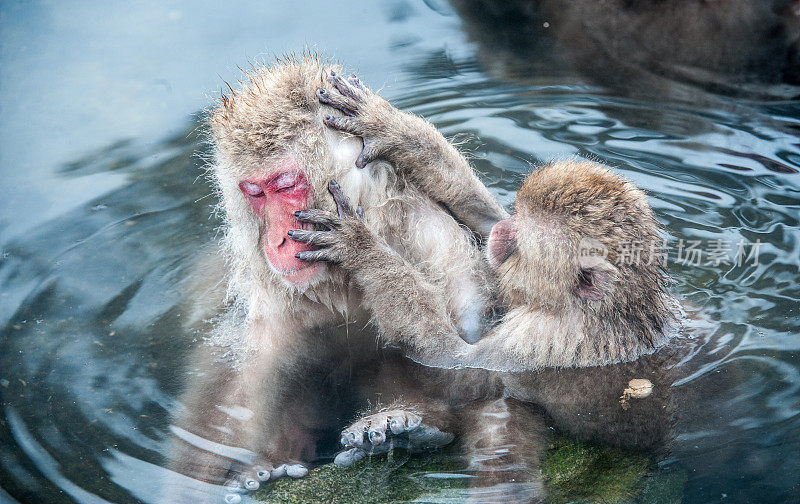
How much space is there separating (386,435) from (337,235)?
998 millimetres

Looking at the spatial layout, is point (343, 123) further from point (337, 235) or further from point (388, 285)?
point (388, 285)

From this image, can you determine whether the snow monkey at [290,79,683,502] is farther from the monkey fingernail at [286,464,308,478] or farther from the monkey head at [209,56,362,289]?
the monkey fingernail at [286,464,308,478]

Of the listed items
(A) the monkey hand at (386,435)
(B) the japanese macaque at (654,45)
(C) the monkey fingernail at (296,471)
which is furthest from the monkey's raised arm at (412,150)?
(B) the japanese macaque at (654,45)

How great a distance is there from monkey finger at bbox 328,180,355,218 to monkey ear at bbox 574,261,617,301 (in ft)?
4.02

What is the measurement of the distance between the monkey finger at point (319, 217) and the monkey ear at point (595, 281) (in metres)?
1.27

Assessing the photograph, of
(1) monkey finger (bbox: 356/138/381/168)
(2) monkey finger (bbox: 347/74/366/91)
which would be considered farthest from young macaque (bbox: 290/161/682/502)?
(2) monkey finger (bbox: 347/74/366/91)

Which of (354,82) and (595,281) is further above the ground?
(354,82)

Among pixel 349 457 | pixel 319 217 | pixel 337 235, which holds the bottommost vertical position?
pixel 349 457

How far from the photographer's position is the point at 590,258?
13.8 feet

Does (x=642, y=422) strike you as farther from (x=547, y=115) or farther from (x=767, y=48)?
(x=767, y=48)

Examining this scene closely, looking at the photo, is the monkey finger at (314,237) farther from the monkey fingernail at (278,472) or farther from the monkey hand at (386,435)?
the monkey fingernail at (278,472)

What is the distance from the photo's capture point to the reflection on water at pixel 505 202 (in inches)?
163

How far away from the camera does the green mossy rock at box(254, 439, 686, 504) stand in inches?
150

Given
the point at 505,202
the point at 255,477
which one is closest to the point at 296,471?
the point at 255,477
